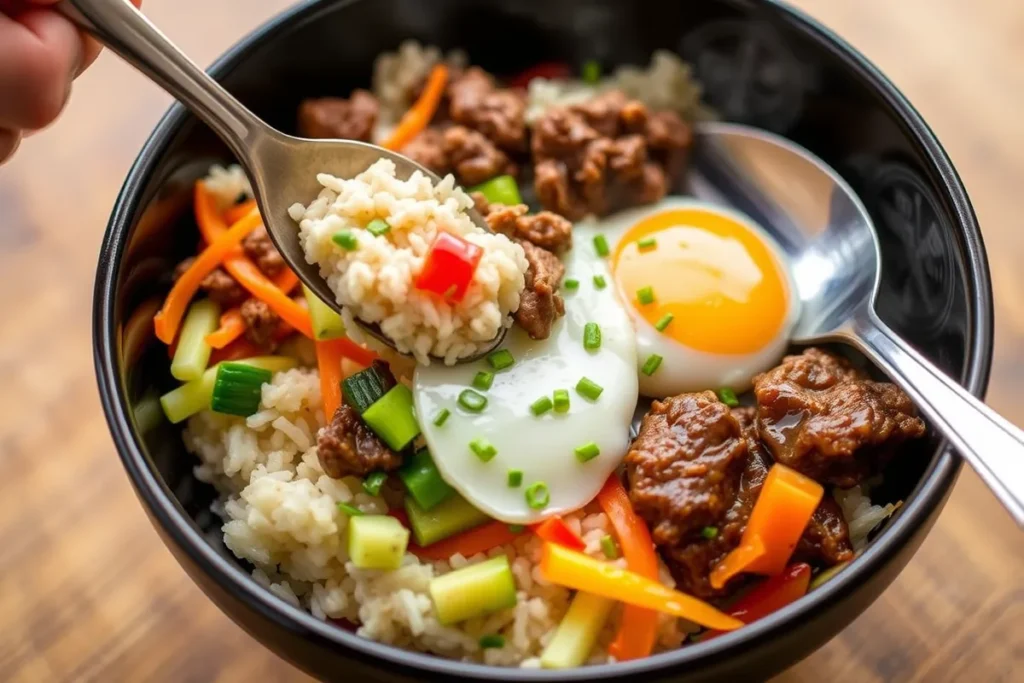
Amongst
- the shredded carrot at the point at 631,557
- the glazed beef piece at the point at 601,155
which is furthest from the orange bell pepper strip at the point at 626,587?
the glazed beef piece at the point at 601,155

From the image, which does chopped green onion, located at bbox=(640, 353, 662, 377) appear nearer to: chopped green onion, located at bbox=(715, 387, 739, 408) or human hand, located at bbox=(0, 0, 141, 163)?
chopped green onion, located at bbox=(715, 387, 739, 408)

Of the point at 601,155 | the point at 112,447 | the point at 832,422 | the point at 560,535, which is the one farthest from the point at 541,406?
the point at 112,447

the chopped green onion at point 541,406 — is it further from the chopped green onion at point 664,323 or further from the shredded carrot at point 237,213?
the shredded carrot at point 237,213

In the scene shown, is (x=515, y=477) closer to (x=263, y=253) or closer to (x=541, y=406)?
(x=541, y=406)

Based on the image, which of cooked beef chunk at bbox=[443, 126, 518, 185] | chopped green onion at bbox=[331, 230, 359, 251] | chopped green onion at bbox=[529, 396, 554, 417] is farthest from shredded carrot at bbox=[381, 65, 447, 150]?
chopped green onion at bbox=[529, 396, 554, 417]

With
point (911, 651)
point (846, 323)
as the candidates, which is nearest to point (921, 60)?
point (846, 323)
